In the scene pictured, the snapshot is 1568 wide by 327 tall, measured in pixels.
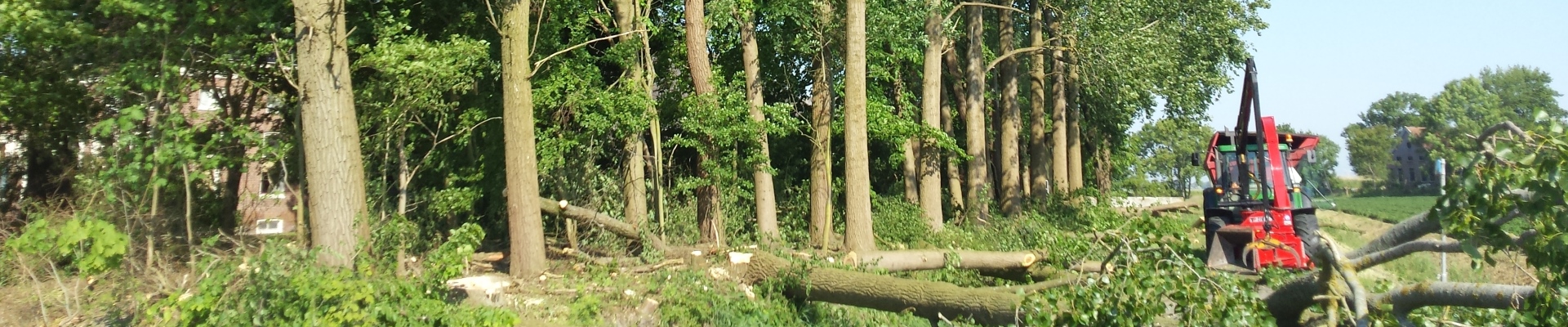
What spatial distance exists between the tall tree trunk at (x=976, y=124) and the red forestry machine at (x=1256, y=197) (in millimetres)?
4473

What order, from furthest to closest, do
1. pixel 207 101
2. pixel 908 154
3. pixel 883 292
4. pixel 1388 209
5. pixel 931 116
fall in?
pixel 1388 209, pixel 908 154, pixel 931 116, pixel 207 101, pixel 883 292

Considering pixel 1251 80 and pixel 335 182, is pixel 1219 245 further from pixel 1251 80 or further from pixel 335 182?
pixel 335 182

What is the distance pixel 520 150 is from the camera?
1203 centimetres

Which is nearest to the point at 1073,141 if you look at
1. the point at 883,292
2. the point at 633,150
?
the point at 633,150

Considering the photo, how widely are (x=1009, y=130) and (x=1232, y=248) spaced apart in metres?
8.47

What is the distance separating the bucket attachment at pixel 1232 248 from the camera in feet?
44.6

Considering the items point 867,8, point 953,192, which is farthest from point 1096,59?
point 867,8

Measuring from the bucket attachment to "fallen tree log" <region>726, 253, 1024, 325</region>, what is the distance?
5738 millimetres

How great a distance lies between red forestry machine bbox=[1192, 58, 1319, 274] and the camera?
13.7 meters

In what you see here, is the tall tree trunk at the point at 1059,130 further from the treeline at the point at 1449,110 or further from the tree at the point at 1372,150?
the tree at the point at 1372,150

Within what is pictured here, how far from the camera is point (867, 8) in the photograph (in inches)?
640

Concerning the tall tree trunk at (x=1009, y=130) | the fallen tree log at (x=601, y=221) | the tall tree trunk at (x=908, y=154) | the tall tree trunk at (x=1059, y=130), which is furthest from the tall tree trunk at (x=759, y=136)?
the tall tree trunk at (x=1059, y=130)

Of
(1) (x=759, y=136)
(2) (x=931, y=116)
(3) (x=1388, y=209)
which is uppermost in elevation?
(2) (x=931, y=116)

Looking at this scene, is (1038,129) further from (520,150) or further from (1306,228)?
(520,150)
